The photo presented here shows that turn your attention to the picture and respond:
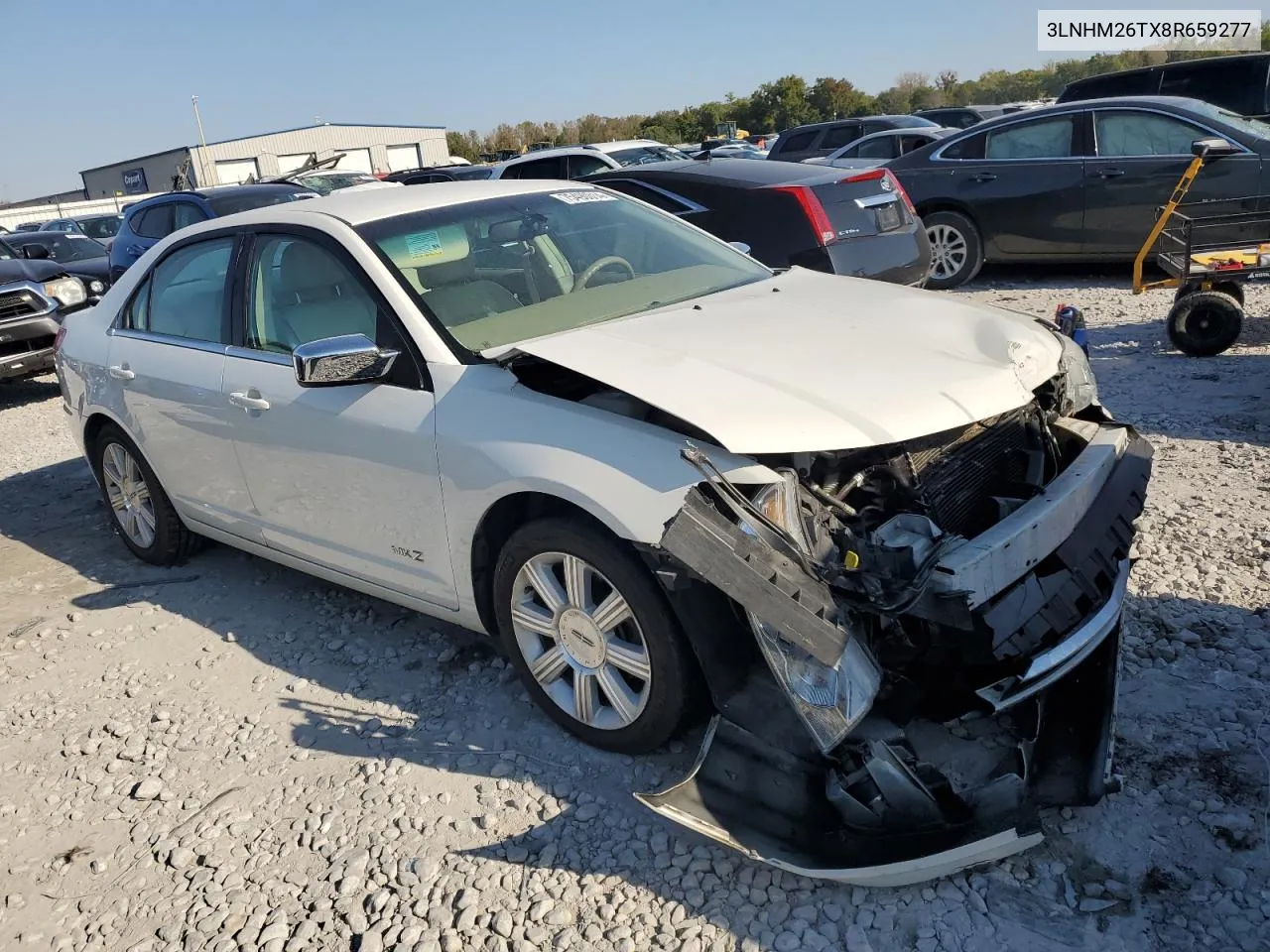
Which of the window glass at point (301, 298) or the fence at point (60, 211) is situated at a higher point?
the fence at point (60, 211)

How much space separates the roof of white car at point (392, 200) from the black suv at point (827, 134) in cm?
1434

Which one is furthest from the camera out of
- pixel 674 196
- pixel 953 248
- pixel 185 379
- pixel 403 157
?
pixel 403 157

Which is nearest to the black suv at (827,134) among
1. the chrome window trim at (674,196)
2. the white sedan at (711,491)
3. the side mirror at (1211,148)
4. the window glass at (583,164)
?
the window glass at (583,164)

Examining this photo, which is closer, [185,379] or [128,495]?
[185,379]

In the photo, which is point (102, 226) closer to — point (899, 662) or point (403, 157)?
point (899, 662)

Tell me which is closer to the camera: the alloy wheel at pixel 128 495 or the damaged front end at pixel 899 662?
the damaged front end at pixel 899 662

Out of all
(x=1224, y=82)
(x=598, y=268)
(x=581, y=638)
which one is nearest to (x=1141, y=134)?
(x=1224, y=82)

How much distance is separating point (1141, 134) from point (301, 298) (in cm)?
777

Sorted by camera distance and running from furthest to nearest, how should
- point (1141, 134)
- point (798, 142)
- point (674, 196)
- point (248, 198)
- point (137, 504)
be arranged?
point (798, 142)
point (248, 198)
point (1141, 134)
point (674, 196)
point (137, 504)

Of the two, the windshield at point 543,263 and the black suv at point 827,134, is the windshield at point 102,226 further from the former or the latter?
the windshield at point 543,263

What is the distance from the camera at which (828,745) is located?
247 cm

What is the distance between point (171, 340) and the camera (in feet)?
15.2

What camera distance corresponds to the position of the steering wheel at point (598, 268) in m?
3.95

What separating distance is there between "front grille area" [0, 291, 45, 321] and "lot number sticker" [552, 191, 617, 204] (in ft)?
23.9
